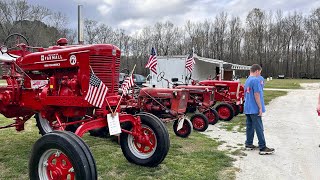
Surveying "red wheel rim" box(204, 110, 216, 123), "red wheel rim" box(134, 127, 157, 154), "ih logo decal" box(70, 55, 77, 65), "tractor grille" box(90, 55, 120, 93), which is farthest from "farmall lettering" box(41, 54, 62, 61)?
"red wheel rim" box(204, 110, 216, 123)

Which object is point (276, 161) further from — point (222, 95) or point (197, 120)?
point (222, 95)

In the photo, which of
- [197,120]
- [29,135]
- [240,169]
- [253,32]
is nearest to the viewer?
[240,169]

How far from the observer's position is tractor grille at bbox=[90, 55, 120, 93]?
4.12 metres

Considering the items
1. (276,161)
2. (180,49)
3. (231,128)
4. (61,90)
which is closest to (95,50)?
(61,90)

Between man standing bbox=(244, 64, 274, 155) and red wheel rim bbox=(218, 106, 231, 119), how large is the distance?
12.8 feet

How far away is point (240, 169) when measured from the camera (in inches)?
191

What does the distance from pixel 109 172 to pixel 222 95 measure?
7191mm

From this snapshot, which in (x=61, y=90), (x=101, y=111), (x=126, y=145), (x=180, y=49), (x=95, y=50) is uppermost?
(x=180, y=49)

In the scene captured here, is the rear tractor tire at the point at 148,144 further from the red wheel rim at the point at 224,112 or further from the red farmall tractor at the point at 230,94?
the red farmall tractor at the point at 230,94

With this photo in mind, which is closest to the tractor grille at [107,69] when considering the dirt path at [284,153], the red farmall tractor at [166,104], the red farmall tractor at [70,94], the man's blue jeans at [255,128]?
the red farmall tractor at [70,94]

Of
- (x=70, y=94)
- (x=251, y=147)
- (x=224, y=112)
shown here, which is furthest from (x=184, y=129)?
(x=70, y=94)

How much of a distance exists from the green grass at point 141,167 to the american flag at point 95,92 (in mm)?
1036

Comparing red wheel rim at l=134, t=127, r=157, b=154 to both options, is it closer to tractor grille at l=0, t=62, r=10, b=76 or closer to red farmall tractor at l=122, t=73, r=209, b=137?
tractor grille at l=0, t=62, r=10, b=76

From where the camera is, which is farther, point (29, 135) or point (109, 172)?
point (29, 135)
